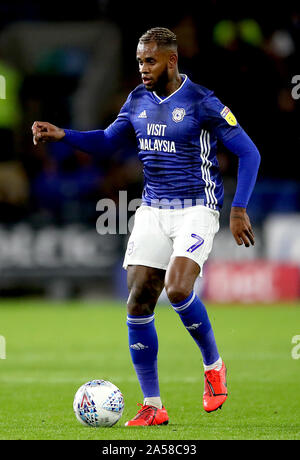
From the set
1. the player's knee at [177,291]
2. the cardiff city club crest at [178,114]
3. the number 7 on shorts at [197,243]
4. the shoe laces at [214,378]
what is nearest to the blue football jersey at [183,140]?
the cardiff city club crest at [178,114]

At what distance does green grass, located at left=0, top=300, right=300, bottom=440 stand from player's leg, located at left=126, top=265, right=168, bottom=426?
0.24m

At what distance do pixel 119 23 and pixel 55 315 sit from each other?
7446 millimetres

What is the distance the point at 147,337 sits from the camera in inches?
223

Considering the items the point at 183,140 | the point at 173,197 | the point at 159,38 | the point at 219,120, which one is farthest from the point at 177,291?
the point at 159,38

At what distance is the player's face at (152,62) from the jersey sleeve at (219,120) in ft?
1.01

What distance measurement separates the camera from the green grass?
530cm

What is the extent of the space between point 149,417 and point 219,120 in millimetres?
1716

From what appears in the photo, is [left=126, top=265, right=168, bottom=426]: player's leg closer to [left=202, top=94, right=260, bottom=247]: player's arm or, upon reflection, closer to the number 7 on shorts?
the number 7 on shorts

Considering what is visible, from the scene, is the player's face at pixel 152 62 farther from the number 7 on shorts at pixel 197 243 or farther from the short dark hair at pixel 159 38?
the number 7 on shorts at pixel 197 243

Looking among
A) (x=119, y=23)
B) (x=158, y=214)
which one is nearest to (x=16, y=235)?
(x=119, y=23)

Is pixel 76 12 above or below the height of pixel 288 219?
above

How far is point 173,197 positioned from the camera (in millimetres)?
5770

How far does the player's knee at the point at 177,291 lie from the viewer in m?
5.49
